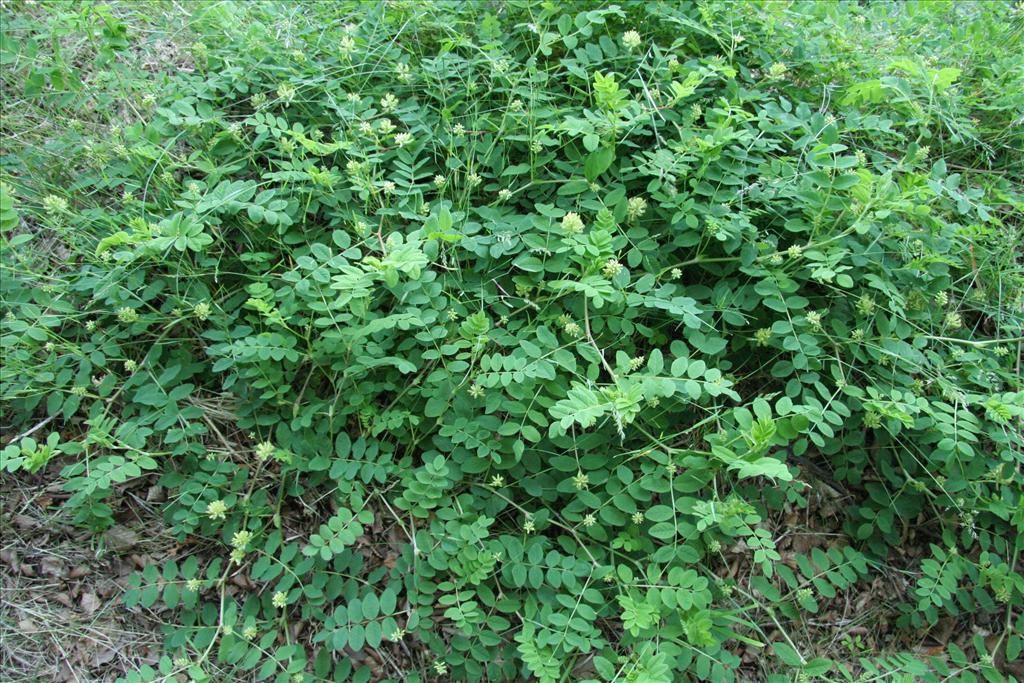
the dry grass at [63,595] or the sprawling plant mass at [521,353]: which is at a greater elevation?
the sprawling plant mass at [521,353]

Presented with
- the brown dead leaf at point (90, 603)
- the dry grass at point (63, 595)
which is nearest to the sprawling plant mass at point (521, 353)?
the dry grass at point (63, 595)

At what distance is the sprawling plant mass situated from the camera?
2316 millimetres

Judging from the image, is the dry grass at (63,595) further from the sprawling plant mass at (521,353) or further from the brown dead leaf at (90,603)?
the sprawling plant mass at (521,353)

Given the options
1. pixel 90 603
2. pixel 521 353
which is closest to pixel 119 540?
pixel 90 603

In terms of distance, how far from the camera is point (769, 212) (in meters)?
2.68

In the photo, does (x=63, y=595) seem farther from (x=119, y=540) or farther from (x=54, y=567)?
(x=119, y=540)

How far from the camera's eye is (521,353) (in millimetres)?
2408

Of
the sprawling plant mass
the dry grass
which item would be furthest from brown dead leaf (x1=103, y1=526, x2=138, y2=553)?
the sprawling plant mass

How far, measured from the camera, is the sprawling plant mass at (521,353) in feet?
7.60

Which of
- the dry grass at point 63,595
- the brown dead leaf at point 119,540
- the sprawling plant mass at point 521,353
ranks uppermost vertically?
the sprawling plant mass at point 521,353

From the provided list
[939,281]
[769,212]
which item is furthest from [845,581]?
[769,212]

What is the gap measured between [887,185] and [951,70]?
58 centimetres

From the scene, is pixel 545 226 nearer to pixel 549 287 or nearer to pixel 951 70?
pixel 549 287

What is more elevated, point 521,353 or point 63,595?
point 521,353
